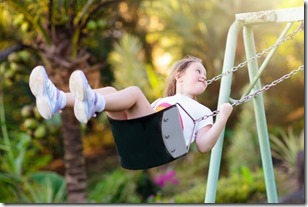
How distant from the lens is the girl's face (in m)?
2.20

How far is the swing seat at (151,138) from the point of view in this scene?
2.00 meters

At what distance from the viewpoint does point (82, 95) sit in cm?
177

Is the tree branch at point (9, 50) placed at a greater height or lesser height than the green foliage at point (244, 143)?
greater

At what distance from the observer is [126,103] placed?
75.9 inches

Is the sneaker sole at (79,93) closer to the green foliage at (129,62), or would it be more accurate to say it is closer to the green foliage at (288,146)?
the green foliage at (129,62)

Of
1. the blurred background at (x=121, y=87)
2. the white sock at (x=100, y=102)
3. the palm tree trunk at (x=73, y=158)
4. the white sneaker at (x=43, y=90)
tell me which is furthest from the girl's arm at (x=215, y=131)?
the palm tree trunk at (x=73, y=158)

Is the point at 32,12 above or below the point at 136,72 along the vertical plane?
above

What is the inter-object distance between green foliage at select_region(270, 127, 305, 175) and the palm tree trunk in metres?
0.98

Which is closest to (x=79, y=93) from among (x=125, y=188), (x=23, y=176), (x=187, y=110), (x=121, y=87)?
(x=187, y=110)

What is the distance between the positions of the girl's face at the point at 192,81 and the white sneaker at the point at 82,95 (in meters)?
0.46

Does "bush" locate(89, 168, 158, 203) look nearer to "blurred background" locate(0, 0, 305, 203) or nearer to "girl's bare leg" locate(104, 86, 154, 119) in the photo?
"blurred background" locate(0, 0, 305, 203)

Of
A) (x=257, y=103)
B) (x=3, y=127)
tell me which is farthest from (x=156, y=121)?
(x=3, y=127)

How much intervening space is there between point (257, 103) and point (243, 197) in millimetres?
1275

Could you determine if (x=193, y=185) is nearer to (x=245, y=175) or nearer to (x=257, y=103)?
(x=245, y=175)
